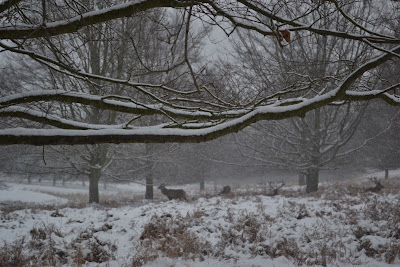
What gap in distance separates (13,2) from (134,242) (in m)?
3.99

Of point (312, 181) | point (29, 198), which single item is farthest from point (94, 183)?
point (312, 181)

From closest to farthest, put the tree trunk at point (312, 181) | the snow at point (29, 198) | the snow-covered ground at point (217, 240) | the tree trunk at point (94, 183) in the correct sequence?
the snow-covered ground at point (217, 240) < the tree trunk at point (94, 183) < the tree trunk at point (312, 181) < the snow at point (29, 198)

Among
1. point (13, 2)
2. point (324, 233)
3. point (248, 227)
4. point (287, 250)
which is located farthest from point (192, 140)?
point (324, 233)

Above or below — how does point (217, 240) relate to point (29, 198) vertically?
above

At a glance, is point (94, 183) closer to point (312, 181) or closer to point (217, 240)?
Result: point (217, 240)

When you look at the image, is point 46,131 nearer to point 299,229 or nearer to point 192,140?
point 192,140

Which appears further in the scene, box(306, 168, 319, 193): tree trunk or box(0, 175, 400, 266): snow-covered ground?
box(306, 168, 319, 193): tree trunk

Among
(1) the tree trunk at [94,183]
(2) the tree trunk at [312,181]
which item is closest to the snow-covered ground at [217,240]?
(1) the tree trunk at [94,183]

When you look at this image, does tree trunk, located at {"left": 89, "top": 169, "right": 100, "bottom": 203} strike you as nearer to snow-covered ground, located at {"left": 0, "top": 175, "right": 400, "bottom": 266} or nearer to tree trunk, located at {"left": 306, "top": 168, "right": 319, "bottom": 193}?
snow-covered ground, located at {"left": 0, "top": 175, "right": 400, "bottom": 266}

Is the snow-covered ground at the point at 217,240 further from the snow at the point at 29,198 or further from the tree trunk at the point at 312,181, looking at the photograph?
the snow at the point at 29,198

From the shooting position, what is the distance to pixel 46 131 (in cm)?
242

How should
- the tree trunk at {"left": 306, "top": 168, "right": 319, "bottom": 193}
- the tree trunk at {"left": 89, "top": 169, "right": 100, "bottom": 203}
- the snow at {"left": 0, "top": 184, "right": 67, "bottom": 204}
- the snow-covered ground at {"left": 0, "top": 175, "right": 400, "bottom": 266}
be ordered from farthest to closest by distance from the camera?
the snow at {"left": 0, "top": 184, "right": 67, "bottom": 204} < the tree trunk at {"left": 306, "top": 168, "right": 319, "bottom": 193} < the tree trunk at {"left": 89, "top": 169, "right": 100, "bottom": 203} < the snow-covered ground at {"left": 0, "top": 175, "right": 400, "bottom": 266}

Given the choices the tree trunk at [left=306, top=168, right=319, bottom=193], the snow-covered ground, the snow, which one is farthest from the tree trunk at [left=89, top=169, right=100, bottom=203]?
the tree trunk at [left=306, top=168, right=319, bottom=193]

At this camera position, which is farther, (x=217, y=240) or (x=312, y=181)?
(x=312, y=181)
